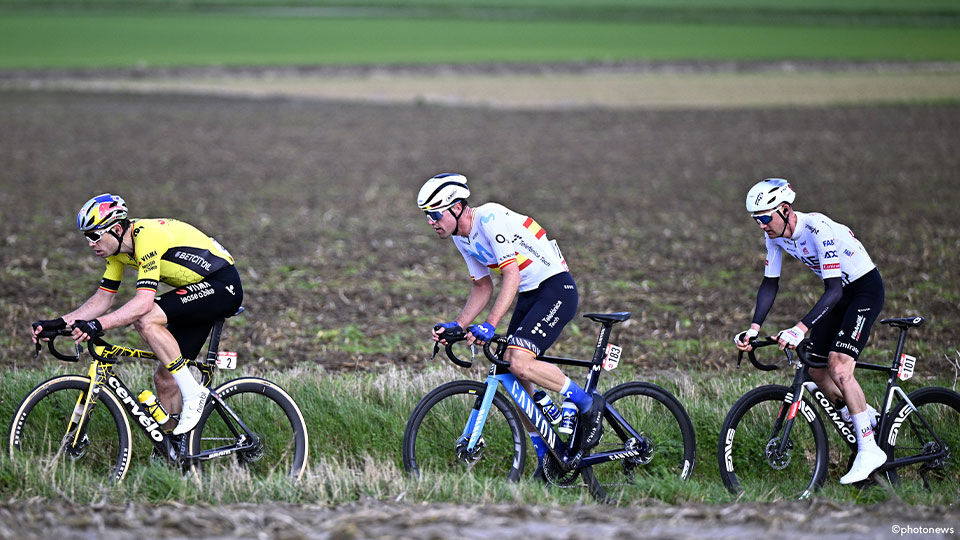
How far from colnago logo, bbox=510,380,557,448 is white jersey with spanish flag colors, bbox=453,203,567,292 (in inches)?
30.3

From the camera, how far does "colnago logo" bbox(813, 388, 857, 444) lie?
791cm

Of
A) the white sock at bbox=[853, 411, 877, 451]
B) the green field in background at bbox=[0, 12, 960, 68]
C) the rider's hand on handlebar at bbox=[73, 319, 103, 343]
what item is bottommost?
the rider's hand on handlebar at bbox=[73, 319, 103, 343]

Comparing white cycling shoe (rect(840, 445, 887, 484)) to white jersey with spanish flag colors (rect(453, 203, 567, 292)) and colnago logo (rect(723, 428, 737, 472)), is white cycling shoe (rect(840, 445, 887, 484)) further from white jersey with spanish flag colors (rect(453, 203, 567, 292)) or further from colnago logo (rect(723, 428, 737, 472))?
white jersey with spanish flag colors (rect(453, 203, 567, 292))

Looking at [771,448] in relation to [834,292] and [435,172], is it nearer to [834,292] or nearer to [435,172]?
[834,292]

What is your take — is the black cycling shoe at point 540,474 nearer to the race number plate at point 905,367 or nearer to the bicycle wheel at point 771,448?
the bicycle wheel at point 771,448

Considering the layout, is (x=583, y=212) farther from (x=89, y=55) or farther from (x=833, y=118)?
(x=89, y=55)

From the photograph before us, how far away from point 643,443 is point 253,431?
3043 millimetres

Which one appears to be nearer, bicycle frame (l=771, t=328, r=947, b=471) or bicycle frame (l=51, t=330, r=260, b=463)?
bicycle frame (l=51, t=330, r=260, b=463)

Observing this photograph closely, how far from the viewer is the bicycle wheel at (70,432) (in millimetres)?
7262

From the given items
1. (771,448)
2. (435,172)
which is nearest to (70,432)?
A: (771,448)

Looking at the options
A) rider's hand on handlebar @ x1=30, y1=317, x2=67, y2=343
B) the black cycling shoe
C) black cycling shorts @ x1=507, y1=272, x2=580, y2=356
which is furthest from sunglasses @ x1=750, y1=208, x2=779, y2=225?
rider's hand on handlebar @ x1=30, y1=317, x2=67, y2=343

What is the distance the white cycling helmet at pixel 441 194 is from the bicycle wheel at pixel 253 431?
1791mm

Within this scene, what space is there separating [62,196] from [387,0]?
76269 mm

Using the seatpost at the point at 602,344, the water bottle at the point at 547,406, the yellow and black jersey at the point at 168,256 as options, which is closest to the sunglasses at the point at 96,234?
the yellow and black jersey at the point at 168,256
